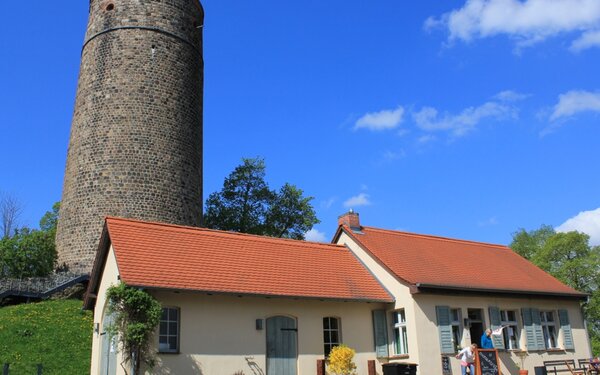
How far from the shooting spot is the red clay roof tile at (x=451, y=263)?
19.5m

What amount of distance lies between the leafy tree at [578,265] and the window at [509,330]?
21780 millimetres

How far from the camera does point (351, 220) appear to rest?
21797 millimetres

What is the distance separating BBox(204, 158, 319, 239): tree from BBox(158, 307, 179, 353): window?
26.1 m

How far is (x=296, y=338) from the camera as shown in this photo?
55.4 ft

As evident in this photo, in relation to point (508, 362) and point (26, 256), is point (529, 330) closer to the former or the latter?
point (508, 362)

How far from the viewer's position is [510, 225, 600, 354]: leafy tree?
39.6 m

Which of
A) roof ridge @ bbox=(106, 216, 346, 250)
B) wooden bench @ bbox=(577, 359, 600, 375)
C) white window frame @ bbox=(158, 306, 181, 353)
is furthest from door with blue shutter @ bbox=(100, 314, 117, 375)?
wooden bench @ bbox=(577, 359, 600, 375)

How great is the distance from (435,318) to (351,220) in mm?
4934

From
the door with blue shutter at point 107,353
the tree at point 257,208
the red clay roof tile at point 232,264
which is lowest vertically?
the door with blue shutter at point 107,353

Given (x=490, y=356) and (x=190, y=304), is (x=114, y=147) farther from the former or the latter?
(x=490, y=356)

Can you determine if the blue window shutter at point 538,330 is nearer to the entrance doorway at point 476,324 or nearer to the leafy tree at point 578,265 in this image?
the entrance doorway at point 476,324

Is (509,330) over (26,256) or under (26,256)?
under

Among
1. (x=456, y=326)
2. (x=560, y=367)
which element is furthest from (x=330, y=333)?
(x=560, y=367)

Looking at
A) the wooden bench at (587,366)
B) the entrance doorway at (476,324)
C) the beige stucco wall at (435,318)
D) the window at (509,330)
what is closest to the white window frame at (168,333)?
the beige stucco wall at (435,318)
